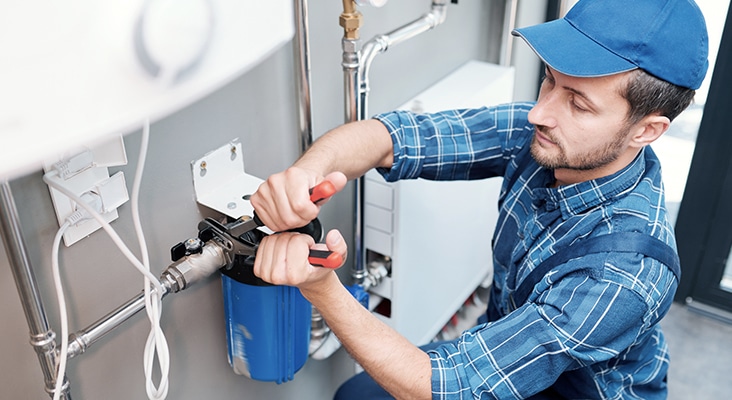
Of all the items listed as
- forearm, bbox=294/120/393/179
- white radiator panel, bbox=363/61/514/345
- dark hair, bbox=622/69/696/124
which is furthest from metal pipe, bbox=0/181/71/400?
dark hair, bbox=622/69/696/124

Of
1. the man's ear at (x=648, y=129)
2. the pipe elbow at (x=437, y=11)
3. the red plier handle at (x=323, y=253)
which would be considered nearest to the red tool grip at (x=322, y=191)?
the red plier handle at (x=323, y=253)

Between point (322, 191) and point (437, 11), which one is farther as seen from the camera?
point (437, 11)

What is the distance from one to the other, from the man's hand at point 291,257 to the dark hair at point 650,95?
0.46 metres

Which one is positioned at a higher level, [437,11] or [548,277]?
[437,11]

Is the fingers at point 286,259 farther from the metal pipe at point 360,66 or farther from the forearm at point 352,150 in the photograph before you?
the metal pipe at point 360,66

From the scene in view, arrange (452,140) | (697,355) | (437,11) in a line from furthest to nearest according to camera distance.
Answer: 1. (697,355)
2. (437,11)
3. (452,140)

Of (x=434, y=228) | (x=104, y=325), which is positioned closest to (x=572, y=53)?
(x=434, y=228)

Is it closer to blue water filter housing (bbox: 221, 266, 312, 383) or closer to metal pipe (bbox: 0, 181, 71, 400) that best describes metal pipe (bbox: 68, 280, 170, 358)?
metal pipe (bbox: 0, 181, 71, 400)

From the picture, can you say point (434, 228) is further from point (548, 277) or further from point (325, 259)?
point (325, 259)

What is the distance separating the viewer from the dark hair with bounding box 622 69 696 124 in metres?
0.95

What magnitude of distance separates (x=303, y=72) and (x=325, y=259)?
15.4 inches

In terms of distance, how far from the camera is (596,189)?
103 cm

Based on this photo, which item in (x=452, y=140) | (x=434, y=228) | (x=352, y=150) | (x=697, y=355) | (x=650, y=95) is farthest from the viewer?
(x=697, y=355)

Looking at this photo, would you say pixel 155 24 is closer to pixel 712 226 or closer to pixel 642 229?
pixel 642 229
